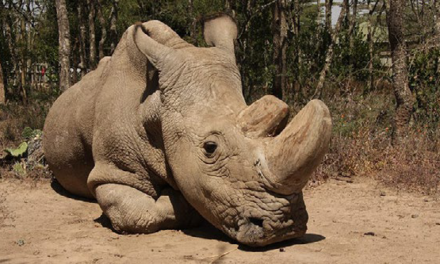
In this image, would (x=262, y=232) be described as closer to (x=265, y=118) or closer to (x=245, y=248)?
(x=245, y=248)

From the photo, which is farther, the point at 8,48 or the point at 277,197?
the point at 8,48

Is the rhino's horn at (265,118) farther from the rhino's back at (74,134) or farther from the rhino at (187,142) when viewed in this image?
the rhino's back at (74,134)

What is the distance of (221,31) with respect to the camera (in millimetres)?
6035

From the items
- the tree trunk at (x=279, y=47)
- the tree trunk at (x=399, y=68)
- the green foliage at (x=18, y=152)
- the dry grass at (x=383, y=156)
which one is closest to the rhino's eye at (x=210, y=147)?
the dry grass at (x=383, y=156)

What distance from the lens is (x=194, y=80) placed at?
536 cm

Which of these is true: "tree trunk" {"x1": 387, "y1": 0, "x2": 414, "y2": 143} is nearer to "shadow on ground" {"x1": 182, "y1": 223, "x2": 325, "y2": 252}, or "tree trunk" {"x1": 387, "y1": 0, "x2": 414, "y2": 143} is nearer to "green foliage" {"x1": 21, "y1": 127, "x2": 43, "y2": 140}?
"shadow on ground" {"x1": 182, "y1": 223, "x2": 325, "y2": 252}

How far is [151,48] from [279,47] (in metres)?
7.59

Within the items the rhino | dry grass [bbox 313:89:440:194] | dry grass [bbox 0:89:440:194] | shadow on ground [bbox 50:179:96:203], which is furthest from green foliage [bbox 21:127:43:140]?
dry grass [bbox 313:89:440:194]

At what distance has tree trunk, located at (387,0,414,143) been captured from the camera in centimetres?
923

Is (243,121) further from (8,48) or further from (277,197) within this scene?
(8,48)

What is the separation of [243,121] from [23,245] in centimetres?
241

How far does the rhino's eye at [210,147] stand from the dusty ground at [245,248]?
2.63 ft

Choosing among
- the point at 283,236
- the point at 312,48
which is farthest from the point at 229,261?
the point at 312,48

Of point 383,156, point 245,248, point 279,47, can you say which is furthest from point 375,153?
point 279,47
